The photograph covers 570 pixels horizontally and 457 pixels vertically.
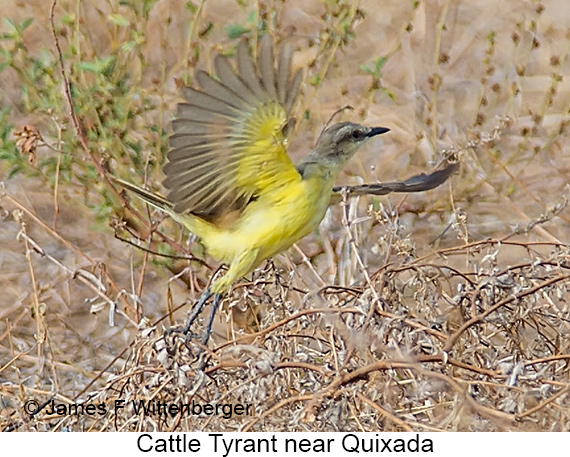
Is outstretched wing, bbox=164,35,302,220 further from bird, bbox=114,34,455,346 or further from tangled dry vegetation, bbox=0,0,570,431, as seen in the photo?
tangled dry vegetation, bbox=0,0,570,431

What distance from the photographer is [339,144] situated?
3.21 metres

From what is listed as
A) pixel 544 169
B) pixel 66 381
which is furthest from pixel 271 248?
pixel 544 169

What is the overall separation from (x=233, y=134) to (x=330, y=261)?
130 cm

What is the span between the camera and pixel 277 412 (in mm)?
2500

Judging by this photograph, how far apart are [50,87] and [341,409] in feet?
7.29

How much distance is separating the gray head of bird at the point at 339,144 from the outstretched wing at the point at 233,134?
0.16 meters

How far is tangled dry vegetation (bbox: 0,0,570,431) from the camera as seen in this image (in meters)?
2.37

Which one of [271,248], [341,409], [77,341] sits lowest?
[341,409]

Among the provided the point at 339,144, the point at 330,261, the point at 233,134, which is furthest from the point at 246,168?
the point at 330,261

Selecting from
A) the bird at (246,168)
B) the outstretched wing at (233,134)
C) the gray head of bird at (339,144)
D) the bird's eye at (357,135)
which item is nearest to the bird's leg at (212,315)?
the bird at (246,168)

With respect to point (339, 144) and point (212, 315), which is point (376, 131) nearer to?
point (339, 144)

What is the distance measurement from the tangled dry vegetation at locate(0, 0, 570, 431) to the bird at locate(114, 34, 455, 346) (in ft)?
0.42

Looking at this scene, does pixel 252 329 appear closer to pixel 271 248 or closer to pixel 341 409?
pixel 271 248

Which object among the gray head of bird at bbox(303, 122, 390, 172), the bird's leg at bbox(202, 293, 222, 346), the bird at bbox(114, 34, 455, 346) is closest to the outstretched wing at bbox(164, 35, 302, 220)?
the bird at bbox(114, 34, 455, 346)
